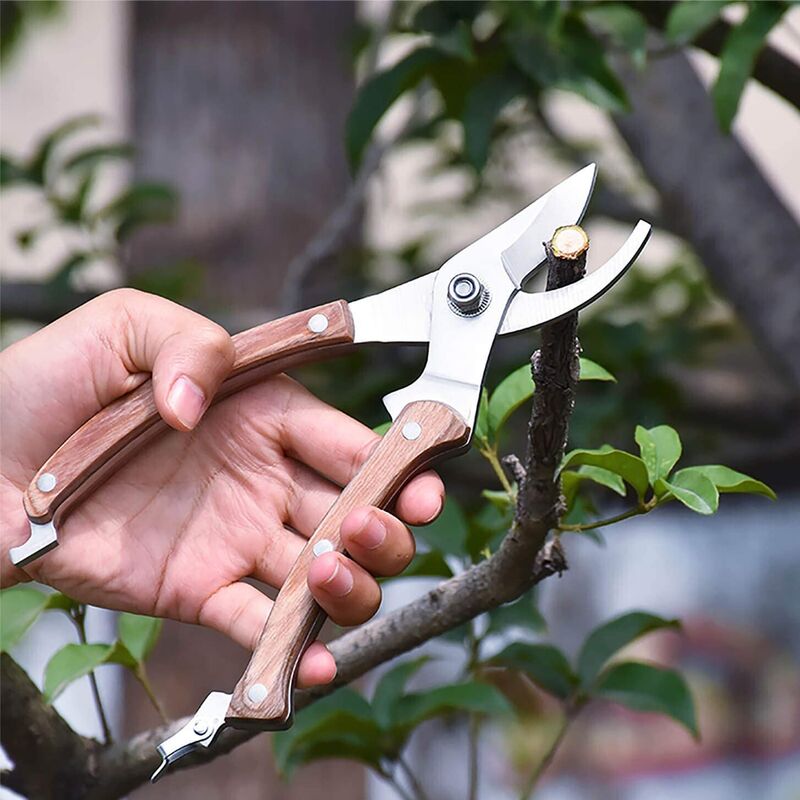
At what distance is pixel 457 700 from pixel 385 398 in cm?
28

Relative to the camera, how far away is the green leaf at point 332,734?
0.90 meters

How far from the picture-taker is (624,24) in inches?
39.4

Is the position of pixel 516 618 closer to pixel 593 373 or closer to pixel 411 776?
pixel 411 776

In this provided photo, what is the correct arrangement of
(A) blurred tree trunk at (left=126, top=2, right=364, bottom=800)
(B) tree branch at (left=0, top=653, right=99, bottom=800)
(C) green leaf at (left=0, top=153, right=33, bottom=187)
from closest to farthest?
(B) tree branch at (left=0, top=653, right=99, bottom=800) → (C) green leaf at (left=0, top=153, right=33, bottom=187) → (A) blurred tree trunk at (left=126, top=2, right=364, bottom=800)

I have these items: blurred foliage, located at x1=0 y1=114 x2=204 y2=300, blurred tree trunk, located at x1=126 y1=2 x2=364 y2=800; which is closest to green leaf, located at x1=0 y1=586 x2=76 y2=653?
blurred foliage, located at x1=0 y1=114 x2=204 y2=300

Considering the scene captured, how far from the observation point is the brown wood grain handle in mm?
697

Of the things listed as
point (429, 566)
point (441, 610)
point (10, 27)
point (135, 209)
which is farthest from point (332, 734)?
point (10, 27)

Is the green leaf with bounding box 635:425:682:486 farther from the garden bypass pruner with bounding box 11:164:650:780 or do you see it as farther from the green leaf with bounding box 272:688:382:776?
the green leaf with bounding box 272:688:382:776

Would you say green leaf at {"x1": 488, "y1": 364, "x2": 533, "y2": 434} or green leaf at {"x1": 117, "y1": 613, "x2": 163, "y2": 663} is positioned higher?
green leaf at {"x1": 488, "y1": 364, "x2": 533, "y2": 434}

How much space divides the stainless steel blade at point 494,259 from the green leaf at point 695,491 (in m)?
0.14

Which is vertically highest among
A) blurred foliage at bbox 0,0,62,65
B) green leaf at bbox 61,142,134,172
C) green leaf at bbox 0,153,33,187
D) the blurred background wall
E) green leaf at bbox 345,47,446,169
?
blurred foliage at bbox 0,0,62,65

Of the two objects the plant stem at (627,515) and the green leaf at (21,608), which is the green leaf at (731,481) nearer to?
the plant stem at (627,515)

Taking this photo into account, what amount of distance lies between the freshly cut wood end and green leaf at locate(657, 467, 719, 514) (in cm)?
15

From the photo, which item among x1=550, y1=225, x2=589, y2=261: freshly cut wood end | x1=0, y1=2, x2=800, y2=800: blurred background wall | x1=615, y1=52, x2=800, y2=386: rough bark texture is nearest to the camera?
x1=550, y1=225, x2=589, y2=261: freshly cut wood end
